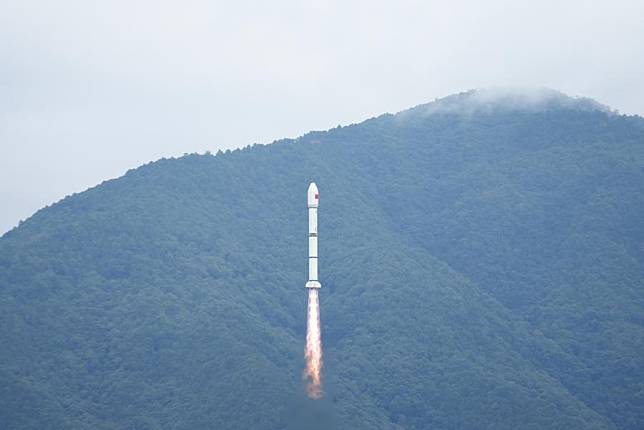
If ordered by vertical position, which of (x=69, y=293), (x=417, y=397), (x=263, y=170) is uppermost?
(x=263, y=170)

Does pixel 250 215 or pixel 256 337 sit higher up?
pixel 250 215

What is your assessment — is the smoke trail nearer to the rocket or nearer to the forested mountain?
the forested mountain

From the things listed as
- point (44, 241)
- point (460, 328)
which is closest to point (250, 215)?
point (44, 241)

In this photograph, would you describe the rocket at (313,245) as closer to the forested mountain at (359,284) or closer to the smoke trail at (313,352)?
the smoke trail at (313,352)

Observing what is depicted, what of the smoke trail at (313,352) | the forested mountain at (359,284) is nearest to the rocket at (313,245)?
the smoke trail at (313,352)

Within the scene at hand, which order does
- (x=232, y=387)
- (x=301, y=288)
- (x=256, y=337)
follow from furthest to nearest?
1. (x=301, y=288)
2. (x=256, y=337)
3. (x=232, y=387)

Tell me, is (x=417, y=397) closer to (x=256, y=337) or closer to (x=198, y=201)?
(x=256, y=337)

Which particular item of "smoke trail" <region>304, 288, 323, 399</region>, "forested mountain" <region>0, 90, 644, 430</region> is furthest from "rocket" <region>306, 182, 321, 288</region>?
"forested mountain" <region>0, 90, 644, 430</region>

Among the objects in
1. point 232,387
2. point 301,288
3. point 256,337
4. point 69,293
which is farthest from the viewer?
point 301,288
